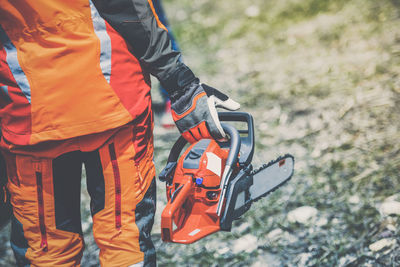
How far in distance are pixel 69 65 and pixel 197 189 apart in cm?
69

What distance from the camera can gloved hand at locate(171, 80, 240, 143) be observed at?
1601 millimetres

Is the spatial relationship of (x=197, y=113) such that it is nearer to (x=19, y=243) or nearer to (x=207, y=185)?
(x=207, y=185)

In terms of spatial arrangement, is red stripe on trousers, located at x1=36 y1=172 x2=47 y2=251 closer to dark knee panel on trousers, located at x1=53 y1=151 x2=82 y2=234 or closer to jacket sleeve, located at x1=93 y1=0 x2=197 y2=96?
dark knee panel on trousers, located at x1=53 y1=151 x2=82 y2=234

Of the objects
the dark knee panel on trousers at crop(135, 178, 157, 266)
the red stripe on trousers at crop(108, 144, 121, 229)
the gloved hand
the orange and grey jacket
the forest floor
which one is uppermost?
the orange and grey jacket

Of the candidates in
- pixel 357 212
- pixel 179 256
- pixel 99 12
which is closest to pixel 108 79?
pixel 99 12

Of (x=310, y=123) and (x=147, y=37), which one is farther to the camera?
(x=310, y=123)

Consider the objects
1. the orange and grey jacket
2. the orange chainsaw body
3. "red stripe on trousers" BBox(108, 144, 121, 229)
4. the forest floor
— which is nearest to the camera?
the orange and grey jacket

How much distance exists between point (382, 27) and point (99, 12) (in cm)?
403

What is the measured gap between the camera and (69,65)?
133cm

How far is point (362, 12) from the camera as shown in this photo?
16.1 ft

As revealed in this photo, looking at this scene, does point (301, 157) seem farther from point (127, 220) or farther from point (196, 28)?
point (196, 28)

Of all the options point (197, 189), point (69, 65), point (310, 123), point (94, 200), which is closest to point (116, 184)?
point (94, 200)

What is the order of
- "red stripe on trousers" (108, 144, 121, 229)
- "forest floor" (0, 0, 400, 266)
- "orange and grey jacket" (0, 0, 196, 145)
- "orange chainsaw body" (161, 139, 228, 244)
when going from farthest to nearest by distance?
"forest floor" (0, 0, 400, 266) < "orange chainsaw body" (161, 139, 228, 244) < "red stripe on trousers" (108, 144, 121, 229) < "orange and grey jacket" (0, 0, 196, 145)

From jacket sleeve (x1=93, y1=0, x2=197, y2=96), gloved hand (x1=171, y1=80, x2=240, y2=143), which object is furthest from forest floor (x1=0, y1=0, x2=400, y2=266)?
jacket sleeve (x1=93, y1=0, x2=197, y2=96)
